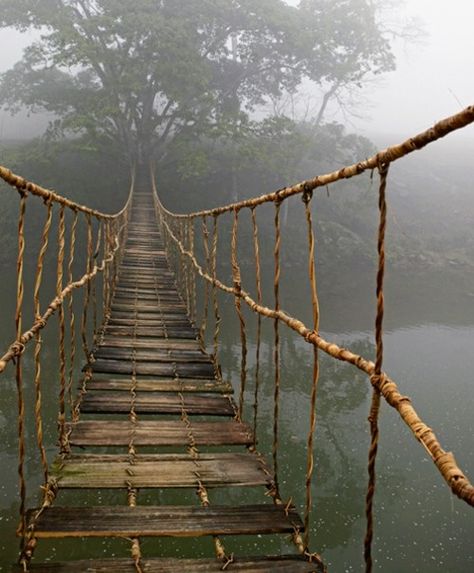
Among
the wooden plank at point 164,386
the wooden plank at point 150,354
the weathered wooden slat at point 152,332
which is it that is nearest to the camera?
the wooden plank at point 164,386

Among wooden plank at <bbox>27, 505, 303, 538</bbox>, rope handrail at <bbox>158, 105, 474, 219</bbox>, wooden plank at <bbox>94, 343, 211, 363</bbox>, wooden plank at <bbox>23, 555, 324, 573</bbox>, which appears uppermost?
rope handrail at <bbox>158, 105, 474, 219</bbox>

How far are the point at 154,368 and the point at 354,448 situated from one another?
523 centimetres

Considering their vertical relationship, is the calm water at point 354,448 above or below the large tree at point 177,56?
below

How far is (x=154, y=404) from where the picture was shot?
9.77 ft

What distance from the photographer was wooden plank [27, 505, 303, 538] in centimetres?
166

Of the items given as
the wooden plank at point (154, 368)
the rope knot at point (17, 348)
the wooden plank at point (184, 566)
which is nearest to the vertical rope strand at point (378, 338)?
the wooden plank at point (184, 566)

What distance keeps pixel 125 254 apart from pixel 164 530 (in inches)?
296

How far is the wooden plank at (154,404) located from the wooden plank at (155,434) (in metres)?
0.15

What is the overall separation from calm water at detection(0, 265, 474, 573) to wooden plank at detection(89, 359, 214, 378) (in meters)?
2.10

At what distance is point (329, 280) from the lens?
59.8 ft

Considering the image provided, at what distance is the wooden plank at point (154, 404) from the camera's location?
2865 millimetres

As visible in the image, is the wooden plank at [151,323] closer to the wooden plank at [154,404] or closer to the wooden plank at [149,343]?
the wooden plank at [149,343]

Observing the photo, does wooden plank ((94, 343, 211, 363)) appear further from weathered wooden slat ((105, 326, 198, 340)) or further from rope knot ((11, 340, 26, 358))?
rope knot ((11, 340, 26, 358))

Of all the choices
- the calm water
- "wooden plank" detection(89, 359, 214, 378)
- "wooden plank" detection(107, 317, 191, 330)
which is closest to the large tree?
the calm water
